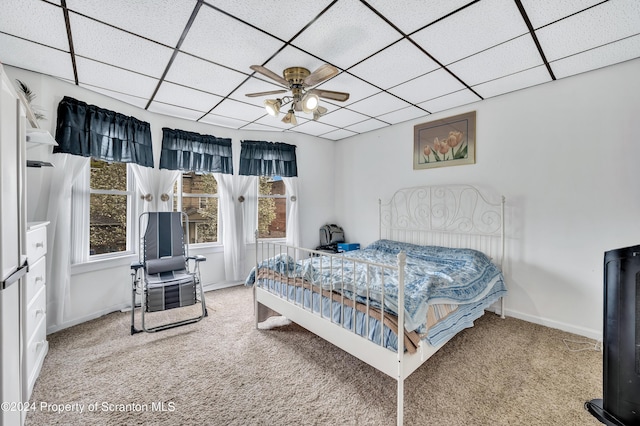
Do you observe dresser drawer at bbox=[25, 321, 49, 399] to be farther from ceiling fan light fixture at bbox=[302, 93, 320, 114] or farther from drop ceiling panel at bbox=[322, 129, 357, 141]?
drop ceiling panel at bbox=[322, 129, 357, 141]

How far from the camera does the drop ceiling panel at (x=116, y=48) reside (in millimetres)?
1974

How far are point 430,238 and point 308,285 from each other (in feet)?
7.17

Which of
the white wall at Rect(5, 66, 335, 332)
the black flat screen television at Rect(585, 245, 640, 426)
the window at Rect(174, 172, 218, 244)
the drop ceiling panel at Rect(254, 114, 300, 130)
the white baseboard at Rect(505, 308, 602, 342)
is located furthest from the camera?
the window at Rect(174, 172, 218, 244)

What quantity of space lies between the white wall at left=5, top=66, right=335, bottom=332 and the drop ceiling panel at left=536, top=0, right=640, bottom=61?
3383 millimetres

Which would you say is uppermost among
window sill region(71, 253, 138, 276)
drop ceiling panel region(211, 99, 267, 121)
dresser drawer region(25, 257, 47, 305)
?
drop ceiling panel region(211, 99, 267, 121)

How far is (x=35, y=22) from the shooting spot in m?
1.90

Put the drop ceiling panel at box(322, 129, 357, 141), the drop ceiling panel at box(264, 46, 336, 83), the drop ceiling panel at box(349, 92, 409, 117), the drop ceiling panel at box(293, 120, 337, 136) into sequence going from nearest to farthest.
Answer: the drop ceiling panel at box(264, 46, 336, 83), the drop ceiling panel at box(349, 92, 409, 117), the drop ceiling panel at box(293, 120, 337, 136), the drop ceiling panel at box(322, 129, 357, 141)

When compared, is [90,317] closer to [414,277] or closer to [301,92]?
[301,92]

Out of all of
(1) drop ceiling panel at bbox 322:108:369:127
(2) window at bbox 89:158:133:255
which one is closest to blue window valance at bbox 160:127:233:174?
(2) window at bbox 89:158:133:255

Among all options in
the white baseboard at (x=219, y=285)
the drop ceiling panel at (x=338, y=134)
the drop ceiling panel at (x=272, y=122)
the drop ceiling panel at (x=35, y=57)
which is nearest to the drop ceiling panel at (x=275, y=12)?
the drop ceiling panel at (x=35, y=57)

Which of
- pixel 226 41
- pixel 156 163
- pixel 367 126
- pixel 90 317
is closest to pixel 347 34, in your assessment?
pixel 226 41

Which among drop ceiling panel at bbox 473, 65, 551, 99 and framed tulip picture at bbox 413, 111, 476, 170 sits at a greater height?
drop ceiling panel at bbox 473, 65, 551, 99

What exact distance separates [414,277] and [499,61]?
2.04m

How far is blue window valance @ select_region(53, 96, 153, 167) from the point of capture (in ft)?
9.14
